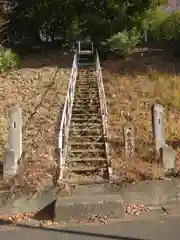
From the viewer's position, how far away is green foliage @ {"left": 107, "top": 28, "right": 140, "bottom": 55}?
2333 cm

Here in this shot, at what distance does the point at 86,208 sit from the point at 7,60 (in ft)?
52.5

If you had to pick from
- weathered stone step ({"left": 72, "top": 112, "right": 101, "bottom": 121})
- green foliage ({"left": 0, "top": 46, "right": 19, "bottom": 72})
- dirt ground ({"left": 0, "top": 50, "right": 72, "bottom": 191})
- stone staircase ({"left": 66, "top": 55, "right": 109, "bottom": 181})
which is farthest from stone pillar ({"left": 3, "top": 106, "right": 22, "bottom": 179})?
green foliage ({"left": 0, "top": 46, "right": 19, "bottom": 72})

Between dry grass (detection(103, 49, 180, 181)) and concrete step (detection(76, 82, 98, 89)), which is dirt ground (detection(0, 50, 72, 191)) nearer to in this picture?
concrete step (detection(76, 82, 98, 89))

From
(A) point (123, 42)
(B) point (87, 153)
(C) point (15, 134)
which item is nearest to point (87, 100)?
(B) point (87, 153)

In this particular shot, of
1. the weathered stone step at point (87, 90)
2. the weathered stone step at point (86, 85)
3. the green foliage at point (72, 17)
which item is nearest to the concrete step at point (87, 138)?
the weathered stone step at point (87, 90)

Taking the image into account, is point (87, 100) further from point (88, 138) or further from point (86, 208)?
point (86, 208)

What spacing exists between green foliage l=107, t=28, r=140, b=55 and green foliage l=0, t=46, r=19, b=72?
15.6 ft

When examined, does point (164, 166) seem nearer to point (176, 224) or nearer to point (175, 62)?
point (176, 224)

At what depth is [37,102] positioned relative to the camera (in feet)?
57.7

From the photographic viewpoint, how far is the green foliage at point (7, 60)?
74.1 feet

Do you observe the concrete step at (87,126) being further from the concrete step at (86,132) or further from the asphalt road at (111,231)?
the asphalt road at (111,231)

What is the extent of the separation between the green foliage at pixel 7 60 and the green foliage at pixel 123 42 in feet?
15.6

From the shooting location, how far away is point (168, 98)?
17.2m

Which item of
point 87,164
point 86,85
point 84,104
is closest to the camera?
point 87,164
